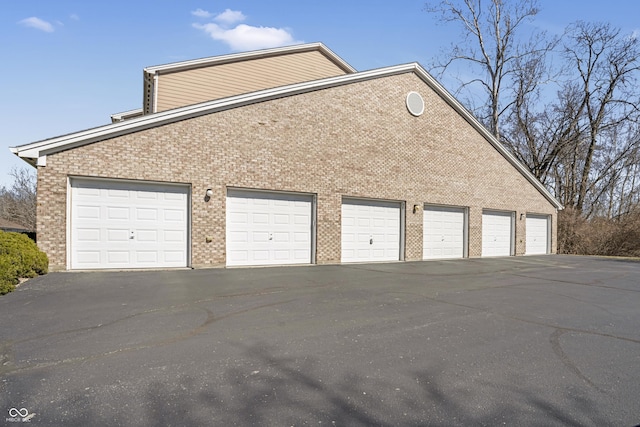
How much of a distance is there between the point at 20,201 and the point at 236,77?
31.2m

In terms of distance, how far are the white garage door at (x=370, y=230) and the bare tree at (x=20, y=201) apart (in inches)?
1295

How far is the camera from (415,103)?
51.1 feet

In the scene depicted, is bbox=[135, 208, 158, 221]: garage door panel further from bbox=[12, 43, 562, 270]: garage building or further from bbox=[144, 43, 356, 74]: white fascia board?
bbox=[144, 43, 356, 74]: white fascia board

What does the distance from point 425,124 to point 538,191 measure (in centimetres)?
879

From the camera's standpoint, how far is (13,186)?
3703 cm

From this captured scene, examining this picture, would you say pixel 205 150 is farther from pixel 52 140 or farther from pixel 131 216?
pixel 52 140

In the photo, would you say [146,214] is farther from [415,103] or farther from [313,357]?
[415,103]

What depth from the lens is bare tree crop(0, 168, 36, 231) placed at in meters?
33.9

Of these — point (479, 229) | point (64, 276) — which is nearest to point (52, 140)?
point (64, 276)

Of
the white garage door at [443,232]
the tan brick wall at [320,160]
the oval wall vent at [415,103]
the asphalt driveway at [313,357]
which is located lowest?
the asphalt driveway at [313,357]

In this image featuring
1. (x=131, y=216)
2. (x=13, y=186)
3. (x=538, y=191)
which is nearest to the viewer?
(x=131, y=216)

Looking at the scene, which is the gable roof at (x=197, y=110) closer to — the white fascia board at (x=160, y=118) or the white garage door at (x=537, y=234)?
the white fascia board at (x=160, y=118)

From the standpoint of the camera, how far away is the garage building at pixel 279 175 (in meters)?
10.0

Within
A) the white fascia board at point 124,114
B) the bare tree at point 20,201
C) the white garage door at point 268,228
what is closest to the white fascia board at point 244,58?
the white fascia board at point 124,114
